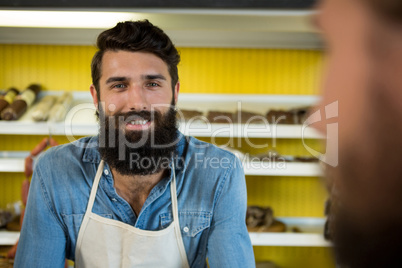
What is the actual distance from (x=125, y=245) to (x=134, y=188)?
0.20m

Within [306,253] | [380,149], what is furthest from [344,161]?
[306,253]

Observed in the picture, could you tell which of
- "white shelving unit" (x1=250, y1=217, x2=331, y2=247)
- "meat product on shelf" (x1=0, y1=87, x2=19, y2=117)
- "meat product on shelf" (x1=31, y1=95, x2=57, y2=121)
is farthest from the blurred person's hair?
"meat product on shelf" (x1=0, y1=87, x2=19, y2=117)

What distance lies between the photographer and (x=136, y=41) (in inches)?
61.5

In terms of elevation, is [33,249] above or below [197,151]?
below

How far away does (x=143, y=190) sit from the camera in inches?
62.3

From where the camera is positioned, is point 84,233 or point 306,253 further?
point 306,253

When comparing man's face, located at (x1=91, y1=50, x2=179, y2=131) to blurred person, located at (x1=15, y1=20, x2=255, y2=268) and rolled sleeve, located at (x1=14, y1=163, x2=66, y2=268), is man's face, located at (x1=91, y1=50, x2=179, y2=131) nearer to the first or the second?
blurred person, located at (x1=15, y1=20, x2=255, y2=268)

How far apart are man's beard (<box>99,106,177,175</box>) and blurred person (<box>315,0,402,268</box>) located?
1.31m

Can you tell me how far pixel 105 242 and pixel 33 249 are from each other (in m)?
0.23

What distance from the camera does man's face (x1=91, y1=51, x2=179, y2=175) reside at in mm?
1543

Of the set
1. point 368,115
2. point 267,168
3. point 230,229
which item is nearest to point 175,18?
point 230,229

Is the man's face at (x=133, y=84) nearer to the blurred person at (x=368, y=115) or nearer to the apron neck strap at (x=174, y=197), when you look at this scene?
the apron neck strap at (x=174, y=197)

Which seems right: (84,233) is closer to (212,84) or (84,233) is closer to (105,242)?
(105,242)

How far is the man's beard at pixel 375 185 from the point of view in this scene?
234 mm
